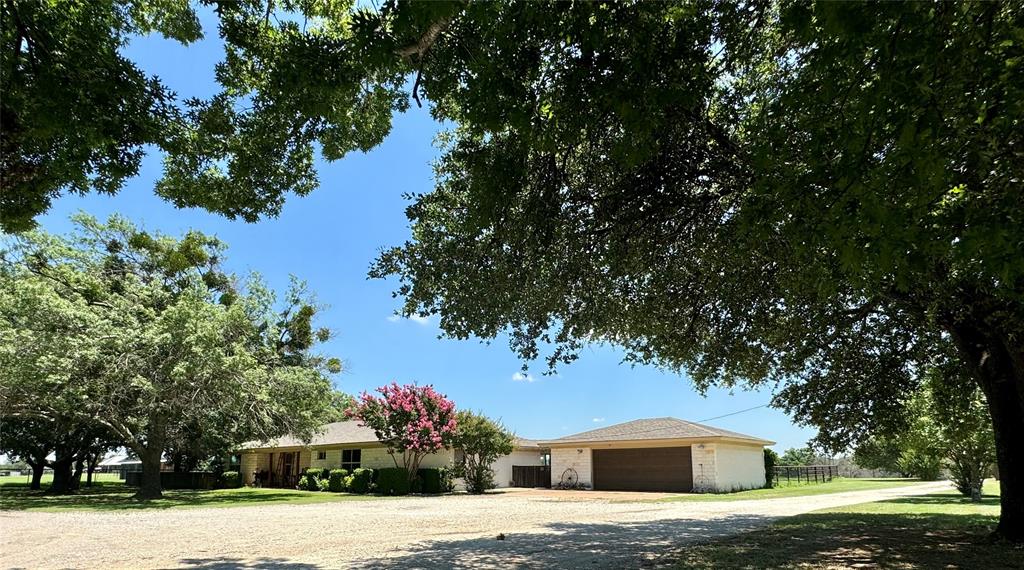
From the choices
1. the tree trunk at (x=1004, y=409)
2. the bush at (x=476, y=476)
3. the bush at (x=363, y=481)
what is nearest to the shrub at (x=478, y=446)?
the bush at (x=476, y=476)

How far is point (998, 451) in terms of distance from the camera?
31.4 ft

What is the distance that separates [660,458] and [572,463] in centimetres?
527

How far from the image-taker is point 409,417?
90.8 ft

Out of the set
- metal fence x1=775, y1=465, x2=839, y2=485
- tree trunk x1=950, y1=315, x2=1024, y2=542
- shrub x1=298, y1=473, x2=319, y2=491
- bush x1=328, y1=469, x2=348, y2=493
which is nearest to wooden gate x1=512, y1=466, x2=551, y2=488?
bush x1=328, y1=469, x2=348, y2=493

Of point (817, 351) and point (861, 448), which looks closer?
point (817, 351)

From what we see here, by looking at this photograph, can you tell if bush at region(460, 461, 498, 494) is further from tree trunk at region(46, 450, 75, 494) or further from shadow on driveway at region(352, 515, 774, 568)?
tree trunk at region(46, 450, 75, 494)

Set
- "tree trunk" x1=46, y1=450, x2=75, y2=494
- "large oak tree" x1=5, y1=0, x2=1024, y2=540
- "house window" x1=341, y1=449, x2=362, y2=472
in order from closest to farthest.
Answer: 1. "large oak tree" x1=5, y1=0, x2=1024, y2=540
2. "house window" x1=341, y1=449, x2=362, y2=472
3. "tree trunk" x1=46, y1=450, x2=75, y2=494

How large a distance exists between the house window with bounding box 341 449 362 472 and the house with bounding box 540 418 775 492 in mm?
10826

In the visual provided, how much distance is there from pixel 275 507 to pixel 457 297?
1460cm

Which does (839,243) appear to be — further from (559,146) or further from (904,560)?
A: (904,560)

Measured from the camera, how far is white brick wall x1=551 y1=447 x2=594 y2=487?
33.5 metres

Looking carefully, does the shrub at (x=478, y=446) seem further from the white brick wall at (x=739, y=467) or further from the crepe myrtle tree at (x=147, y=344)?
the white brick wall at (x=739, y=467)

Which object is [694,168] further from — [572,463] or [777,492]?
[572,463]

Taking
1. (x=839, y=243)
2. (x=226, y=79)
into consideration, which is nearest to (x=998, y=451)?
(x=839, y=243)
